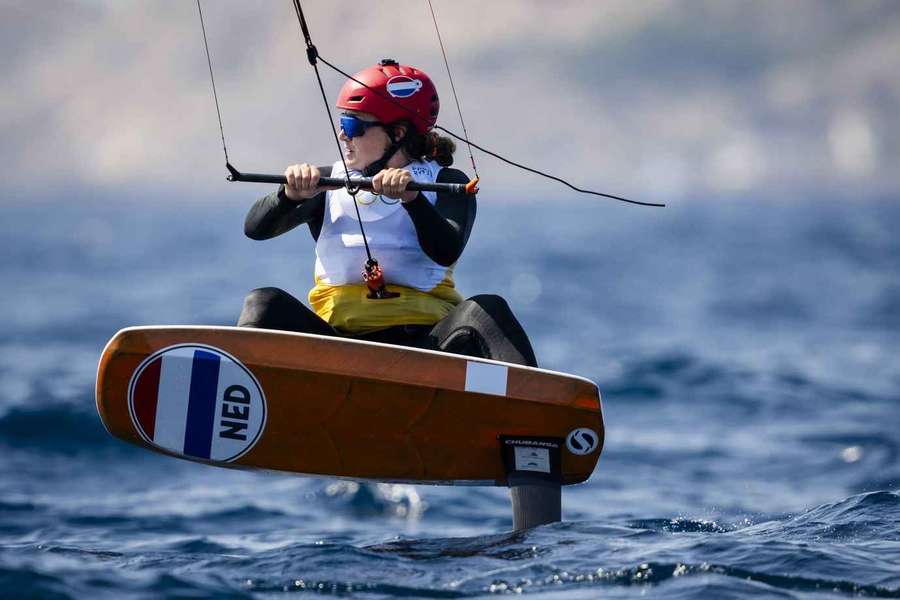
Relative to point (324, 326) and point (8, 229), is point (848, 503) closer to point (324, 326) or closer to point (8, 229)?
point (324, 326)

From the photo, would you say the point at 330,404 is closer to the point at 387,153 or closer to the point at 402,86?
the point at 387,153

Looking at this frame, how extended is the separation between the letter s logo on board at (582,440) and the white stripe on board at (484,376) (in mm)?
379

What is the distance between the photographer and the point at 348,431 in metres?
6.00

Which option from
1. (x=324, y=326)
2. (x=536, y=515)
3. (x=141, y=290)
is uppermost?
(x=141, y=290)

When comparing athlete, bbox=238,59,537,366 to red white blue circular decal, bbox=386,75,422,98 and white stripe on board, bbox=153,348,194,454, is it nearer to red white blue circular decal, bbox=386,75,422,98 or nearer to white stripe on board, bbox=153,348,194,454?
red white blue circular decal, bbox=386,75,422,98

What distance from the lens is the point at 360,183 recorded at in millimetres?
5699

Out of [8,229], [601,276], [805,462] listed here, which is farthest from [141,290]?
[8,229]

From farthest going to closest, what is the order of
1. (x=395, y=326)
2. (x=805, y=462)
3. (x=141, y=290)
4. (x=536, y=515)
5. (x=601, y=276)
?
(x=601, y=276), (x=141, y=290), (x=805, y=462), (x=395, y=326), (x=536, y=515)

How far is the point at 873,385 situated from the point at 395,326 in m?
13.8

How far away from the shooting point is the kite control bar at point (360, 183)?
5629 mm

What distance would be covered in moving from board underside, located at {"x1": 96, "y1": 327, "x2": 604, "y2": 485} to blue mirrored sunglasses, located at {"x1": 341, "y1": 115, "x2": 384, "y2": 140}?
0.94 meters

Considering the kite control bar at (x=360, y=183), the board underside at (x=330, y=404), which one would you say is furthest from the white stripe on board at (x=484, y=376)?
the kite control bar at (x=360, y=183)

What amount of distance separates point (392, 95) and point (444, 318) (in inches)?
38.3

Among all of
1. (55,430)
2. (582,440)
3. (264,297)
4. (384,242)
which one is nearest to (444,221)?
(384,242)
